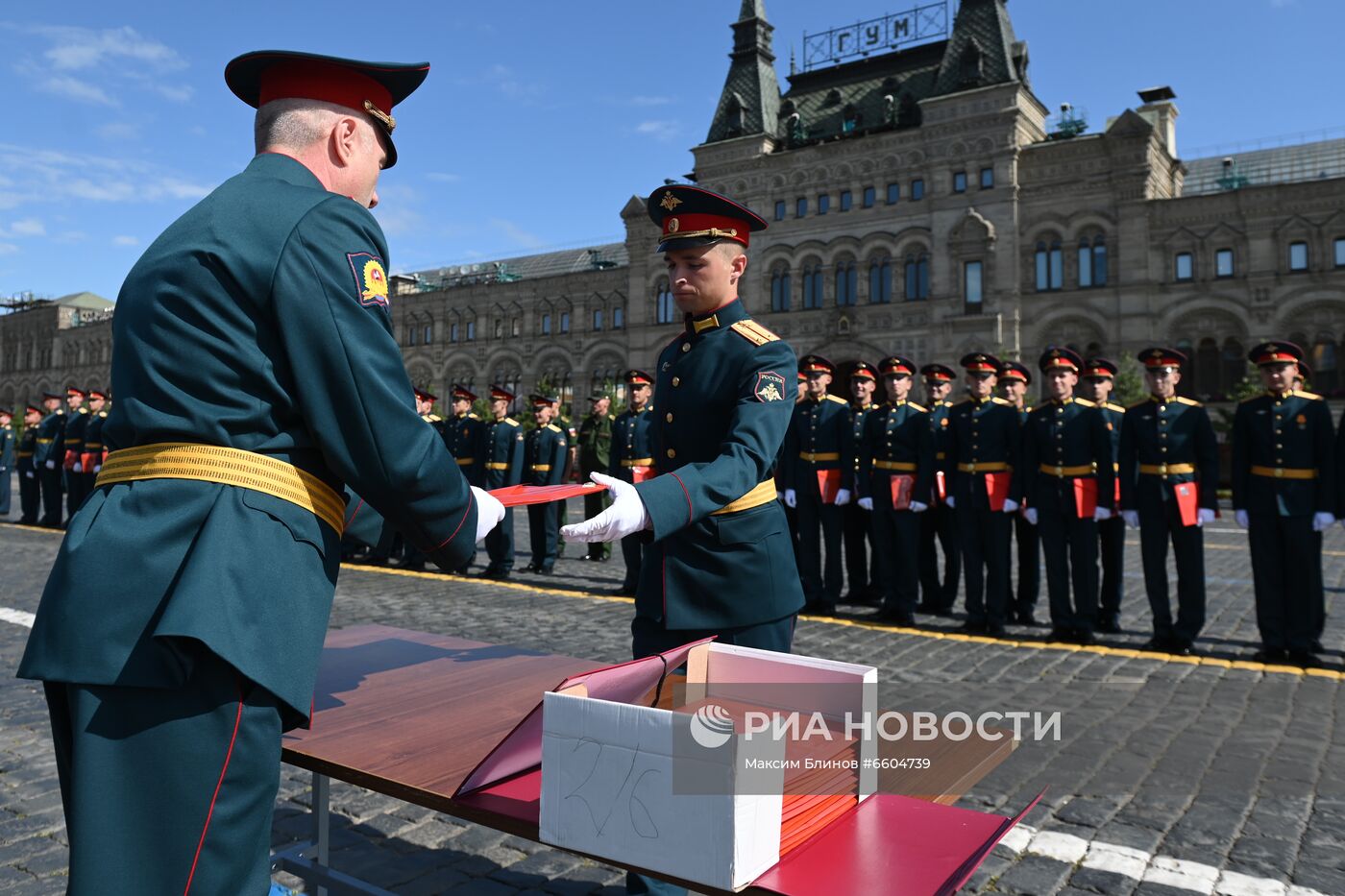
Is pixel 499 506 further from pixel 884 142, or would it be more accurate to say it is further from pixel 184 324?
pixel 884 142

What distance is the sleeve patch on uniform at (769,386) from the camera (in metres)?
2.69

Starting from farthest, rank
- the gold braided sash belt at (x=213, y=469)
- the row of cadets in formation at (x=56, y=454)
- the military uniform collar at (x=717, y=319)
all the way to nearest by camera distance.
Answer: the row of cadets in formation at (x=56, y=454) < the military uniform collar at (x=717, y=319) < the gold braided sash belt at (x=213, y=469)

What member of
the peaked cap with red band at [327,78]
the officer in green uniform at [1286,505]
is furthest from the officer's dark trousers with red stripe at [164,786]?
the officer in green uniform at [1286,505]

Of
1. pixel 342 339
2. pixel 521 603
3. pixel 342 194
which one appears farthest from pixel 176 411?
pixel 521 603

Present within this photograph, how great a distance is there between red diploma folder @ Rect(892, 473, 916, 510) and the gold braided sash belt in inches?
289

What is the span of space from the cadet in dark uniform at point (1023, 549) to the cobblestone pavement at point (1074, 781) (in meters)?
0.43

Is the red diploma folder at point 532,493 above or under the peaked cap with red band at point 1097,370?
under

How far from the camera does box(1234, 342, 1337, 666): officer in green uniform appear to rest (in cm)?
661

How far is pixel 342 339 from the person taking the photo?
1.65 m

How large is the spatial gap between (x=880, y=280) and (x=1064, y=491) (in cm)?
2854

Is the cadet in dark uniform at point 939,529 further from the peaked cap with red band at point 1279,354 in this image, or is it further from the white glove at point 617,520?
the white glove at point 617,520

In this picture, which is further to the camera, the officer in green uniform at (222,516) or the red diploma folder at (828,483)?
the red diploma folder at (828,483)

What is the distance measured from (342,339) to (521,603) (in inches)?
295

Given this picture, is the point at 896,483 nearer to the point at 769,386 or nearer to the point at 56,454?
the point at 769,386
